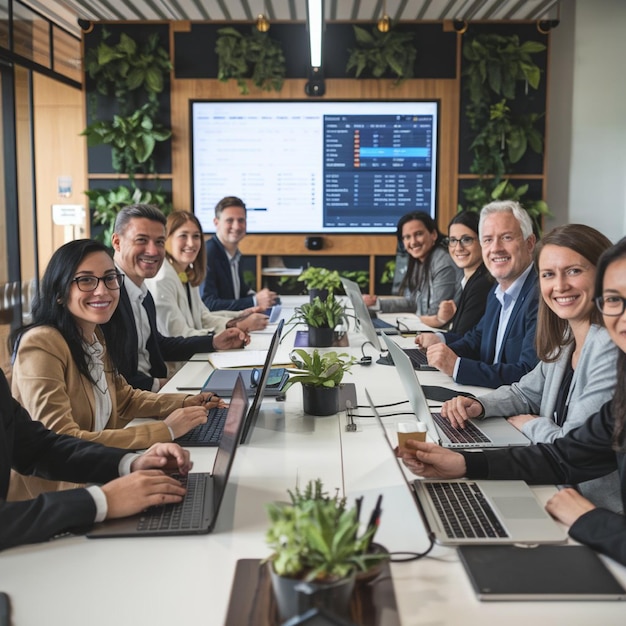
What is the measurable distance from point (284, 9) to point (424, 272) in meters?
2.97

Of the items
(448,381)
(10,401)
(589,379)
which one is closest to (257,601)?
(10,401)

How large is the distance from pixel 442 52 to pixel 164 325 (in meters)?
4.25

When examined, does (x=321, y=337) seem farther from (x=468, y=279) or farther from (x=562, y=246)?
(x=562, y=246)

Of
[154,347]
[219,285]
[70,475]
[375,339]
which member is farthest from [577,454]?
[219,285]

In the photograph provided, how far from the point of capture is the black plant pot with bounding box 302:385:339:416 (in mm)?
2199

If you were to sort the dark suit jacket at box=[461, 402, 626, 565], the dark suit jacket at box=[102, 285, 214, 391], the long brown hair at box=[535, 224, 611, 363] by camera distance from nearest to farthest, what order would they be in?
the dark suit jacket at box=[461, 402, 626, 565]
the long brown hair at box=[535, 224, 611, 363]
the dark suit jacket at box=[102, 285, 214, 391]

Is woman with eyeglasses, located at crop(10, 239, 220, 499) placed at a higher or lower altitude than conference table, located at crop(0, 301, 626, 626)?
higher

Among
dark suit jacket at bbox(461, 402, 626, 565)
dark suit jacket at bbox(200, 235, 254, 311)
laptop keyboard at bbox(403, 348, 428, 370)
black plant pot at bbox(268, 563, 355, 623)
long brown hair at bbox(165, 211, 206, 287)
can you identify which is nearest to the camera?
black plant pot at bbox(268, 563, 355, 623)

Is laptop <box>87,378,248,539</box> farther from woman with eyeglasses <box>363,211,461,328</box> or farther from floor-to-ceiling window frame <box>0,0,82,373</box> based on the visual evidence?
floor-to-ceiling window frame <box>0,0,82,373</box>

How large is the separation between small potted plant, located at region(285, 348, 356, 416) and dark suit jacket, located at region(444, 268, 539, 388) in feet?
2.20

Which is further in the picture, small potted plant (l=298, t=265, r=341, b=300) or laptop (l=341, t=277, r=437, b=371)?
small potted plant (l=298, t=265, r=341, b=300)

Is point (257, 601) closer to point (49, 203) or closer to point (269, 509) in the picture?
point (269, 509)

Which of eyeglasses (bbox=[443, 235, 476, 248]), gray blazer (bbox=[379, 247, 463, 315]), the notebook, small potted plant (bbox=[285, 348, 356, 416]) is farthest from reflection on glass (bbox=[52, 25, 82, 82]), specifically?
the notebook

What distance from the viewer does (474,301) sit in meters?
3.84
